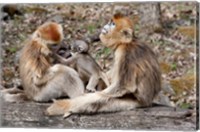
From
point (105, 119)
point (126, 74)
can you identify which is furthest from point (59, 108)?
point (126, 74)

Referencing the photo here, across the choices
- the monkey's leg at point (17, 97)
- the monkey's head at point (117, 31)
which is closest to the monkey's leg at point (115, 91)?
the monkey's head at point (117, 31)

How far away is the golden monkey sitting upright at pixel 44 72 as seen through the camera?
4.69 meters

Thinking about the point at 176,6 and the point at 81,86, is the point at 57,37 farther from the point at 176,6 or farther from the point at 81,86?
the point at 176,6

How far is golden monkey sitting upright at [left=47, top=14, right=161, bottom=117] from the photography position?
4.56 metres

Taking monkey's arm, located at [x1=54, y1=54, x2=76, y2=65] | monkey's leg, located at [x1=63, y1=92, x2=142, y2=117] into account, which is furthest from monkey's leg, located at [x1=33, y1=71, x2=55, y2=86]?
monkey's leg, located at [x1=63, y1=92, x2=142, y2=117]

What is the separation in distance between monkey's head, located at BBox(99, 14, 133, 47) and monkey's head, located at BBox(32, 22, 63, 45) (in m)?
0.31

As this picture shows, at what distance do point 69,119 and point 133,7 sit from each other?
90cm

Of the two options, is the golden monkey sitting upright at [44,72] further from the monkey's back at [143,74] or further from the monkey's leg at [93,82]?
the monkey's back at [143,74]

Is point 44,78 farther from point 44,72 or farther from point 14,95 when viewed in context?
point 14,95

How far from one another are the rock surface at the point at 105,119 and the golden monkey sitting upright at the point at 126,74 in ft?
0.21

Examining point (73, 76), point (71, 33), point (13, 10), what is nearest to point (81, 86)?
point (73, 76)

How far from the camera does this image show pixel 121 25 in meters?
4.60

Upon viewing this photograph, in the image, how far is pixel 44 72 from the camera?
474cm

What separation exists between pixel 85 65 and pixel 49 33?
352mm
